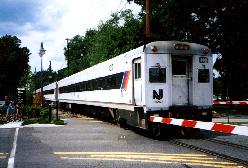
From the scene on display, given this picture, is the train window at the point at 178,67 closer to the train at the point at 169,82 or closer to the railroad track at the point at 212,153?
the train at the point at 169,82

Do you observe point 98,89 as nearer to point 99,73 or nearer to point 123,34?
point 99,73

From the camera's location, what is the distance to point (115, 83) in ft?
68.1

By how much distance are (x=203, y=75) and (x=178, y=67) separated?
1.05 metres

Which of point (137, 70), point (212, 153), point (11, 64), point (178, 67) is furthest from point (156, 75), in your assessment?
point (11, 64)

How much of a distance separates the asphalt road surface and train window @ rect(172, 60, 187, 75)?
2814mm

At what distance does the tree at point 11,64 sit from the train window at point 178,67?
5926cm

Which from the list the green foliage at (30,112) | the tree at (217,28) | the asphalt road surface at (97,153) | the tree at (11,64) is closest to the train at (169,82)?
the asphalt road surface at (97,153)

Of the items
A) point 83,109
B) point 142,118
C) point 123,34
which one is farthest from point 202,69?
point 123,34

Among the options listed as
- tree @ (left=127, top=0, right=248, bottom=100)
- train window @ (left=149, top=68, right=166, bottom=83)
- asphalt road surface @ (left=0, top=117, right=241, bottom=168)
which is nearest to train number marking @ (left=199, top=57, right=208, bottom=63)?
train window @ (left=149, top=68, right=166, bottom=83)

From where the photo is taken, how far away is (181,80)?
53.7 ft

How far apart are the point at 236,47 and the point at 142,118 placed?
2299cm

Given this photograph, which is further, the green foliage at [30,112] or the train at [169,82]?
the green foliage at [30,112]

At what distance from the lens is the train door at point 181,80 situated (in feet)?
53.3

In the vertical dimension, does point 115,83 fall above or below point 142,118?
above
